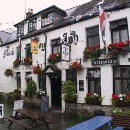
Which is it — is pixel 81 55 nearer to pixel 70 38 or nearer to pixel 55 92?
pixel 70 38

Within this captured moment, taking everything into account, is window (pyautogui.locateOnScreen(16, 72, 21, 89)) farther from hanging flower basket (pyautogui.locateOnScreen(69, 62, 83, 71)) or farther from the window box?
hanging flower basket (pyautogui.locateOnScreen(69, 62, 83, 71))

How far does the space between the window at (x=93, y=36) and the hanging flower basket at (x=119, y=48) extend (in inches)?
64.6

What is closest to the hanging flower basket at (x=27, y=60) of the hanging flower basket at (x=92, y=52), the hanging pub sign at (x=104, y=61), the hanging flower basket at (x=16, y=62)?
the hanging flower basket at (x=16, y=62)

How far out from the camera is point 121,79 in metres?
11.6

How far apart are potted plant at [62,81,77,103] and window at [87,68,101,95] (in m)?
1.05

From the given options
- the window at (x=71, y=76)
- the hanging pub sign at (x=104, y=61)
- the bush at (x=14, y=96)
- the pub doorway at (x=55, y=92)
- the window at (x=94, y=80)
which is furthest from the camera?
the bush at (x=14, y=96)

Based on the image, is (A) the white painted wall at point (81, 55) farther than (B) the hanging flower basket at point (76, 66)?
No

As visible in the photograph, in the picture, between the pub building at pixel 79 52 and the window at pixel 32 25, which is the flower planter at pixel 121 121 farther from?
the window at pixel 32 25

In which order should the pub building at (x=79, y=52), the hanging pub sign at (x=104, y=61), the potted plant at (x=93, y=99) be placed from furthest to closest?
the potted plant at (x=93, y=99)
the pub building at (x=79, y=52)
the hanging pub sign at (x=104, y=61)

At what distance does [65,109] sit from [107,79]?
3.96 metres

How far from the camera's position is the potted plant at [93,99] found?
12.0 metres

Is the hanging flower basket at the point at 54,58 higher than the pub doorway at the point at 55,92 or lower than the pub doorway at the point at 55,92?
higher

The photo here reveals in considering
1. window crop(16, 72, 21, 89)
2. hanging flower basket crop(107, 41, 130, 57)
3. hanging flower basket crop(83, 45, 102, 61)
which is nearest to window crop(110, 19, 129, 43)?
hanging flower basket crop(107, 41, 130, 57)

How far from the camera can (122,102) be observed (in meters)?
10.9
